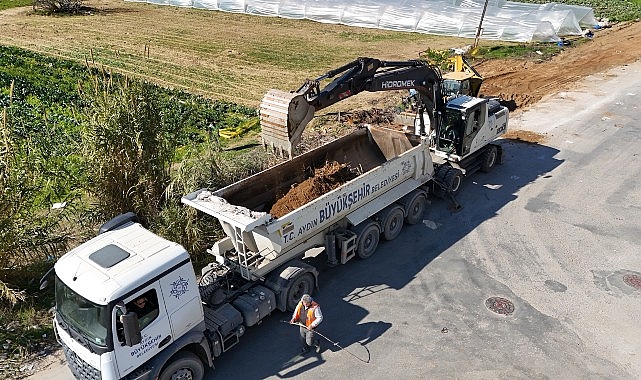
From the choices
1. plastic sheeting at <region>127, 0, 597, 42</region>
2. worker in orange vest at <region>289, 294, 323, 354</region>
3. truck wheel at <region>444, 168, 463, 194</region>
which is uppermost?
plastic sheeting at <region>127, 0, 597, 42</region>

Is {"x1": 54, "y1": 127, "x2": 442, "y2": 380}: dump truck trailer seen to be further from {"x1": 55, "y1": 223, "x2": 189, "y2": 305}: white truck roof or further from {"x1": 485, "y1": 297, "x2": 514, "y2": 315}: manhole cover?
{"x1": 485, "y1": 297, "x2": 514, "y2": 315}: manhole cover

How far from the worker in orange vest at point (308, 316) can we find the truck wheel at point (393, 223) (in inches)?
157

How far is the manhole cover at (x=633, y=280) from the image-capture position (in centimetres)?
1158

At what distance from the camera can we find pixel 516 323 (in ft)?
34.6

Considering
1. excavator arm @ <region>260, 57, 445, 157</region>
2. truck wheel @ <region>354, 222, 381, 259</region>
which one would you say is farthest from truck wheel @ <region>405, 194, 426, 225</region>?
excavator arm @ <region>260, 57, 445, 157</region>

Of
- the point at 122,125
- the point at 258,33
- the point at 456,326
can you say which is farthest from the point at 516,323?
the point at 258,33

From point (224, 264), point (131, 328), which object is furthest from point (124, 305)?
point (224, 264)

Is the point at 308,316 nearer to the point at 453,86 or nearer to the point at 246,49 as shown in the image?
the point at 453,86

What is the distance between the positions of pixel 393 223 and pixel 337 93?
12.0 ft

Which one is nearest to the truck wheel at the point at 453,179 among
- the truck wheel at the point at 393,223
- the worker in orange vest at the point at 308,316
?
the truck wheel at the point at 393,223

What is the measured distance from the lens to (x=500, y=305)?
11039 millimetres

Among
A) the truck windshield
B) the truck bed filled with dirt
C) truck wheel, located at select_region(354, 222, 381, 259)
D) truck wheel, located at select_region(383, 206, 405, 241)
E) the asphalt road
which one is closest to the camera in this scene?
the truck windshield

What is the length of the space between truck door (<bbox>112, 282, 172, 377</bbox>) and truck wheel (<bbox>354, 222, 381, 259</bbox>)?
5.23 m

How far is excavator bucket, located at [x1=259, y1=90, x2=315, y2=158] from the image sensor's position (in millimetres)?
10508
